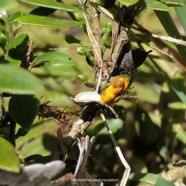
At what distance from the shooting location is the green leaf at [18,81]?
1.93ft

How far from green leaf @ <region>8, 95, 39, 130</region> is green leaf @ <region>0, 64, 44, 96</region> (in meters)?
0.19

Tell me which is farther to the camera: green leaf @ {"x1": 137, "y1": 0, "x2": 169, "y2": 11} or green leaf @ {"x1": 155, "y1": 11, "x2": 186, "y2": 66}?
→ green leaf @ {"x1": 155, "y1": 11, "x2": 186, "y2": 66}

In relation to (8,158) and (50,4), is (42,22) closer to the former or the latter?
(50,4)

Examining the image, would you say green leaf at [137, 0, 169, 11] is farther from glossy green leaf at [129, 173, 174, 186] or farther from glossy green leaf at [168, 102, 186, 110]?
glossy green leaf at [168, 102, 186, 110]

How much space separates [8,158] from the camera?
0.62 metres

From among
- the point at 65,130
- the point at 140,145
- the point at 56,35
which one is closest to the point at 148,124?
the point at 140,145

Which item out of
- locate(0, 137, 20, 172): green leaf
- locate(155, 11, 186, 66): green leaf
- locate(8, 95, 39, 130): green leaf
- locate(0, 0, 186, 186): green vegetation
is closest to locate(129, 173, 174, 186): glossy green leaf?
locate(0, 0, 186, 186): green vegetation

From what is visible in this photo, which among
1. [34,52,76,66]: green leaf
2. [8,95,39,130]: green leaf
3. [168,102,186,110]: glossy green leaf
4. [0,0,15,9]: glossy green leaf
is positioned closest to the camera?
[0,0,15,9]: glossy green leaf

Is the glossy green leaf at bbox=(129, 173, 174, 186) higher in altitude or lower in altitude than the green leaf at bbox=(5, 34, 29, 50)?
lower

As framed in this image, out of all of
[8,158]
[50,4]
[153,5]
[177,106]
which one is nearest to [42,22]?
[50,4]

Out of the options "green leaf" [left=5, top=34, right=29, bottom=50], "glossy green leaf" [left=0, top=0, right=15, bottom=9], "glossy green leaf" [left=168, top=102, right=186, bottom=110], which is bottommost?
"glossy green leaf" [left=168, top=102, right=186, bottom=110]

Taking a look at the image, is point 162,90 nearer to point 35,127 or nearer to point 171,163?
point 171,163

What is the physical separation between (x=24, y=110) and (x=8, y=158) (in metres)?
0.20

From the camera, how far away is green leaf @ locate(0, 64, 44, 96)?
0.59 metres
